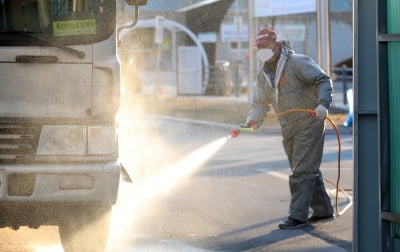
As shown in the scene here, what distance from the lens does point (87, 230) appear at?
7320 mm

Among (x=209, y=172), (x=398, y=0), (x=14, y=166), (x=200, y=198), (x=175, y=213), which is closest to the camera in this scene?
(x=398, y=0)

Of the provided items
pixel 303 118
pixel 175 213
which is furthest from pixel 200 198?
pixel 303 118

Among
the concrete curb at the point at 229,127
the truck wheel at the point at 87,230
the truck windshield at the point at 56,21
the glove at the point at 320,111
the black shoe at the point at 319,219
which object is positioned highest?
Result: the truck windshield at the point at 56,21

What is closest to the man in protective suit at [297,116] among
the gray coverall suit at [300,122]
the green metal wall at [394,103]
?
the gray coverall suit at [300,122]

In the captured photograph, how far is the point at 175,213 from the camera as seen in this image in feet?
32.7

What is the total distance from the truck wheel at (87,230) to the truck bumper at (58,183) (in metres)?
0.47

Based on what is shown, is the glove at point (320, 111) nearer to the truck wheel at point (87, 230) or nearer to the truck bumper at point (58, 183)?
the truck wheel at point (87, 230)

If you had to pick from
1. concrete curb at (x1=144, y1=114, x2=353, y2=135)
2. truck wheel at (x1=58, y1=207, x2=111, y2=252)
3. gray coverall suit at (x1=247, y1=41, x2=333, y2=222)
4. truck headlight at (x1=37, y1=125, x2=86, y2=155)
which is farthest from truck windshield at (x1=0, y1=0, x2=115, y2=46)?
concrete curb at (x1=144, y1=114, x2=353, y2=135)

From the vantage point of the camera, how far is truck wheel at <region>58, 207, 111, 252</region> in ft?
23.8

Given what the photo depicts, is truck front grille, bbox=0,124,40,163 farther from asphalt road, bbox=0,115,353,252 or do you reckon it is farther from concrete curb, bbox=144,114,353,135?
concrete curb, bbox=144,114,353,135

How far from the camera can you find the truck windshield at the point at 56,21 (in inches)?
277

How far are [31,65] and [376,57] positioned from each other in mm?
2378

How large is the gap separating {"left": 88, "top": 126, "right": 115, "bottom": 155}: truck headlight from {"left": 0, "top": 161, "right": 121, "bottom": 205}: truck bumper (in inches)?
3.8

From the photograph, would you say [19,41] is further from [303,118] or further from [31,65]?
[303,118]
